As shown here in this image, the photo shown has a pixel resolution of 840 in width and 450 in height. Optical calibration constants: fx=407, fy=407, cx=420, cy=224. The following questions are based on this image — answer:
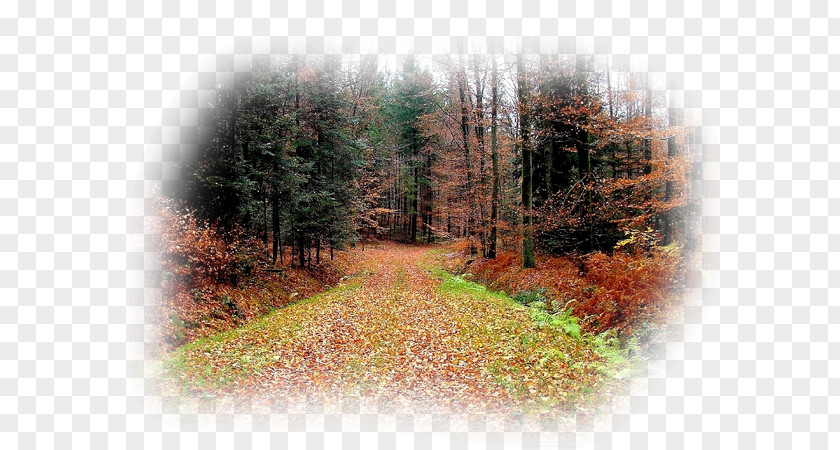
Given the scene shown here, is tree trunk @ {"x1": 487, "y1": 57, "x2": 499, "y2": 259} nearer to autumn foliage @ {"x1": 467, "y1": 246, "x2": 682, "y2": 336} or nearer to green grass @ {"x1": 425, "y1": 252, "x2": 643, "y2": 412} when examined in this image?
autumn foliage @ {"x1": 467, "y1": 246, "x2": 682, "y2": 336}

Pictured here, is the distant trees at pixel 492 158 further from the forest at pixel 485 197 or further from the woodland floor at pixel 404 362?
the woodland floor at pixel 404 362

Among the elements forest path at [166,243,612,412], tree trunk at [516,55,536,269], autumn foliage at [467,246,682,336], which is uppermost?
tree trunk at [516,55,536,269]

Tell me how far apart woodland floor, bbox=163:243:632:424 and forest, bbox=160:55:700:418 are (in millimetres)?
274

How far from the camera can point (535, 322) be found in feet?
30.1

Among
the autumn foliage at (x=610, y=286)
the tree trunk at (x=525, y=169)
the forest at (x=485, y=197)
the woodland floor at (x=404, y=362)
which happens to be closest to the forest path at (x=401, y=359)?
the woodland floor at (x=404, y=362)

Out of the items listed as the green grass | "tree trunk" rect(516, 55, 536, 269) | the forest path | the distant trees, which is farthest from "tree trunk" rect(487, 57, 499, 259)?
the green grass

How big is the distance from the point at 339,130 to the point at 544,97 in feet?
28.2

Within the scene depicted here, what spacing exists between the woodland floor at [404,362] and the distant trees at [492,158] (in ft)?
11.7

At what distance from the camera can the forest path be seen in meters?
5.71

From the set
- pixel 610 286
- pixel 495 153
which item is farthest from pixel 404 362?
pixel 495 153

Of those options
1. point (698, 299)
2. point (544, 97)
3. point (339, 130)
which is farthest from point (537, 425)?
point (339, 130)

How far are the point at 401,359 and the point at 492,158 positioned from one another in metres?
12.2

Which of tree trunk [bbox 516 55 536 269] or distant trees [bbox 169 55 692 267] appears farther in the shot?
tree trunk [bbox 516 55 536 269]

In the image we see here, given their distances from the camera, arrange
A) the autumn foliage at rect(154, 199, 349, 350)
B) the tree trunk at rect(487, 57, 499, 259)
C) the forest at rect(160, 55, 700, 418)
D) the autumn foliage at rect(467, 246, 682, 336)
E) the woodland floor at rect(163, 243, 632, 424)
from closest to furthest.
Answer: the woodland floor at rect(163, 243, 632, 424) → the autumn foliage at rect(467, 246, 682, 336) → the autumn foliage at rect(154, 199, 349, 350) → the forest at rect(160, 55, 700, 418) → the tree trunk at rect(487, 57, 499, 259)
